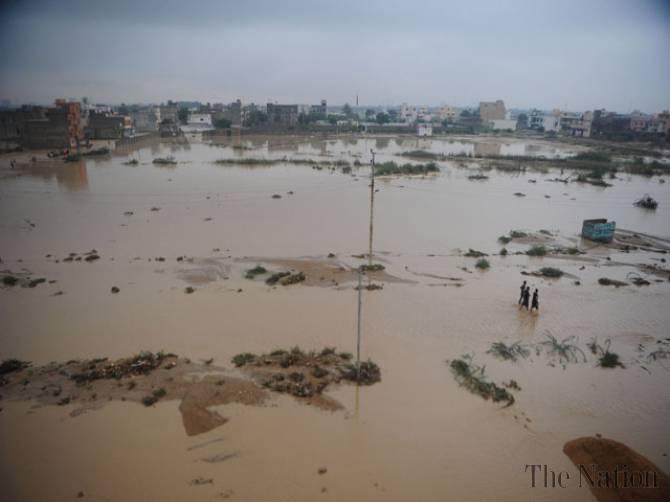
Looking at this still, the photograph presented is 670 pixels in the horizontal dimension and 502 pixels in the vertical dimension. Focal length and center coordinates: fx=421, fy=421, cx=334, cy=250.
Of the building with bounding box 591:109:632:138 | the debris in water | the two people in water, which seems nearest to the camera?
the two people in water

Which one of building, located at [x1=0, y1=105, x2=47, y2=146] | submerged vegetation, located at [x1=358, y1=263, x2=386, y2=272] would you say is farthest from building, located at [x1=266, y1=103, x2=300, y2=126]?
submerged vegetation, located at [x1=358, y1=263, x2=386, y2=272]

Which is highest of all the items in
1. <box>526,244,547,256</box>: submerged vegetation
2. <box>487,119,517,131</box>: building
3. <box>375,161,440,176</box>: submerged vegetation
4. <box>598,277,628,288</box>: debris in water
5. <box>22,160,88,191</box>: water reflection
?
<box>487,119,517,131</box>: building

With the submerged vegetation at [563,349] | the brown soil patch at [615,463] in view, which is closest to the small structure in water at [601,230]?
the submerged vegetation at [563,349]

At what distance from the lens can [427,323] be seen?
1010cm

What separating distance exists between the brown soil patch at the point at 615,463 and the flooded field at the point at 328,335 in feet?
0.64

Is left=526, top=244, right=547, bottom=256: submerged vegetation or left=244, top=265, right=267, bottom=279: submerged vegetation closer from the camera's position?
left=244, top=265, right=267, bottom=279: submerged vegetation

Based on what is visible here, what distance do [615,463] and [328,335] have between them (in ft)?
17.8

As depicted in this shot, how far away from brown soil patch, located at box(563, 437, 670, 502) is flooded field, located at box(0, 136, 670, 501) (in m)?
0.20

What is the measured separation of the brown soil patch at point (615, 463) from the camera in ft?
17.2

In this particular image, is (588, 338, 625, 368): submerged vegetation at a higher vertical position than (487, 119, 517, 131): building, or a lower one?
lower

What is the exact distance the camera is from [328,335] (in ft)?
30.6

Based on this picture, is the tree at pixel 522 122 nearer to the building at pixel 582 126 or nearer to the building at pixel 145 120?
the building at pixel 582 126

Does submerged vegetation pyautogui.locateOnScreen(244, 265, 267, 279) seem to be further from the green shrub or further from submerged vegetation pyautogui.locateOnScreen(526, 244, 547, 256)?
submerged vegetation pyautogui.locateOnScreen(526, 244, 547, 256)

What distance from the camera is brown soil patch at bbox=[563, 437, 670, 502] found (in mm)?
5254
